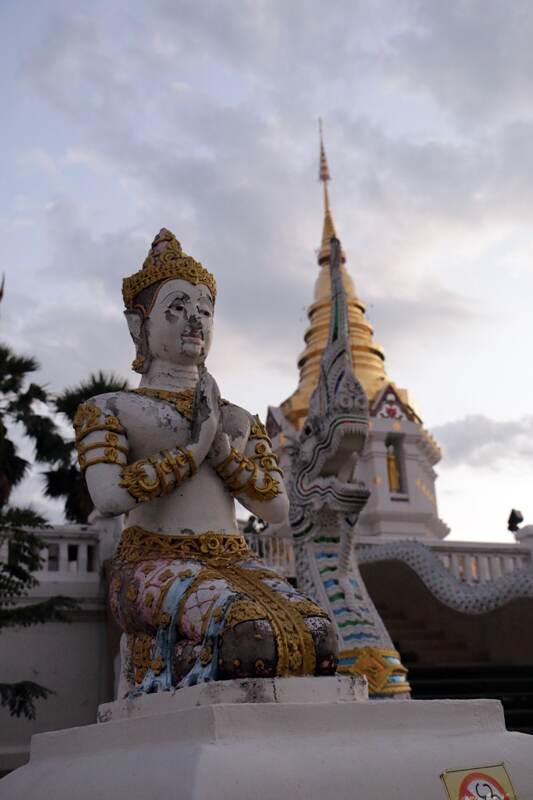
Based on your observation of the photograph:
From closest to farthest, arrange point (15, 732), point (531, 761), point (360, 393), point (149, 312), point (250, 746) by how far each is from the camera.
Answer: point (250, 746) → point (531, 761) → point (149, 312) → point (360, 393) → point (15, 732)

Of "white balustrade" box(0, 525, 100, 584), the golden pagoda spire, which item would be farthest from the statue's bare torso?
the golden pagoda spire

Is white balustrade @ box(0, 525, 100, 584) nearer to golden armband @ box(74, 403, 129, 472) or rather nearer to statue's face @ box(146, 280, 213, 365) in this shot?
statue's face @ box(146, 280, 213, 365)

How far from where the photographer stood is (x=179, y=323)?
3.87 m

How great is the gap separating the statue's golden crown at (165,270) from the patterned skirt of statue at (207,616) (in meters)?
1.10

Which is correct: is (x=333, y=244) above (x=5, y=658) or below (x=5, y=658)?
above

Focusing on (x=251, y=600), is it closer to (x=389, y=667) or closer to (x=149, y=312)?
(x=149, y=312)

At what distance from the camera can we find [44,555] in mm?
9758

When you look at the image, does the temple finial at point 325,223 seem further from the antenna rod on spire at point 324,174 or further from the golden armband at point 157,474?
the golden armband at point 157,474

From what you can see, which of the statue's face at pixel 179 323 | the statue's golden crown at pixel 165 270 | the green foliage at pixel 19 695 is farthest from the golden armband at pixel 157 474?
the green foliage at pixel 19 695

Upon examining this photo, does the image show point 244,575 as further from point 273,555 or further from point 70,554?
point 273,555

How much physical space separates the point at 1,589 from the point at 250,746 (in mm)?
6244

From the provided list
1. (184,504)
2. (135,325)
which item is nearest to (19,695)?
(135,325)

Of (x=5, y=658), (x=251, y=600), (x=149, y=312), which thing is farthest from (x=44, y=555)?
(x=251, y=600)

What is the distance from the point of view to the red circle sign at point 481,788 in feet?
8.95
